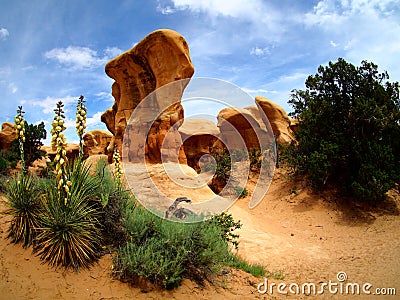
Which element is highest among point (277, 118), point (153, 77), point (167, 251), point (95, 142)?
point (277, 118)

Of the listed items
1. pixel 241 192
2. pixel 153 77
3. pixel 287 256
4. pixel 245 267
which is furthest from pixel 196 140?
pixel 245 267

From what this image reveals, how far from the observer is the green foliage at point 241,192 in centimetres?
1647

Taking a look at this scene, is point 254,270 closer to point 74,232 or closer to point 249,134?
point 74,232

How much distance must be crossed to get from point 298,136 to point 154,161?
8.75 m

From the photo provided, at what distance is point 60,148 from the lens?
16.8 ft

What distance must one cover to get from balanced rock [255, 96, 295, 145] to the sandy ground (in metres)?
7.19

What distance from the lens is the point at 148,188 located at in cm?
1101

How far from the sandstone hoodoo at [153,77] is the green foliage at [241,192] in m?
4.32

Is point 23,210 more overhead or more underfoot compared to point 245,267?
more overhead

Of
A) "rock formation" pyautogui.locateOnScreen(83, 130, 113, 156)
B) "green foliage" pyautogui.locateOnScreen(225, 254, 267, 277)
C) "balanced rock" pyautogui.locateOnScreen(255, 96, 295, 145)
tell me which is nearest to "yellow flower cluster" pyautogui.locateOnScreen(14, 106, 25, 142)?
"green foliage" pyautogui.locateOnScreen(225, 254, 267, 277)

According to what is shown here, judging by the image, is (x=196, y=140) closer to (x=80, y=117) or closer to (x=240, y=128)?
(x=240, y=128)

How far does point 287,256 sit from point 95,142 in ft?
90.2

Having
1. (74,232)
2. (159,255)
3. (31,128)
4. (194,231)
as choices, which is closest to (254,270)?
(194,231)

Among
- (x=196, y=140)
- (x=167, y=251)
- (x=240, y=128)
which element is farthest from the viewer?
(x=240, y=128)
